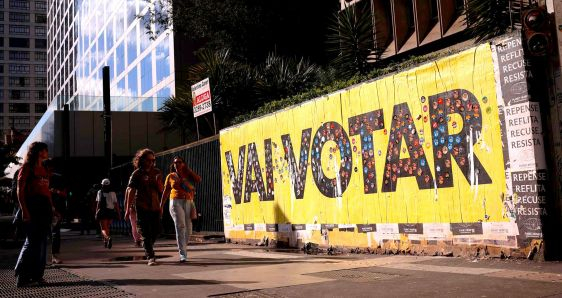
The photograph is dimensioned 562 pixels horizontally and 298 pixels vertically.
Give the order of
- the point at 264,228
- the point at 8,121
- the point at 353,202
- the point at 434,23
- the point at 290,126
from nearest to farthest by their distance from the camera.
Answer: the point at 353,202 < the point at 290,126 < the point at 264,228 < the point at 434,23 < the point at 8,121

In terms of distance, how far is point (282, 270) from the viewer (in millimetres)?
6727

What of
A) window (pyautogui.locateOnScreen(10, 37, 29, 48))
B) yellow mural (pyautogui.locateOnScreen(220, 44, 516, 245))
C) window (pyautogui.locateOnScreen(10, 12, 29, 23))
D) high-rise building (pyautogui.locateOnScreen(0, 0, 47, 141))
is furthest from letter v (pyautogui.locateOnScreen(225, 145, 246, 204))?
window (pyautogui.locateOnScreen(10, 12, 29, 23))

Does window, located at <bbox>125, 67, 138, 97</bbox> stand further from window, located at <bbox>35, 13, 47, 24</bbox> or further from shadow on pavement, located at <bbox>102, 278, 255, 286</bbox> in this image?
window, located at <bbox>35, 13, 47, 24</bbox>

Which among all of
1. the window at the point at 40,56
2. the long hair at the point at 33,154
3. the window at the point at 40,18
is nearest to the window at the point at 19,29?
the window at the point at 40,18

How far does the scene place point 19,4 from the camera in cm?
11312

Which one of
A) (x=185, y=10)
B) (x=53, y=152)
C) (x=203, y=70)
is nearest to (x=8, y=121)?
(x=53, y=152)

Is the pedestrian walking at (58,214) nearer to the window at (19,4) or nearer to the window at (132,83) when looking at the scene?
the window at (132,83)

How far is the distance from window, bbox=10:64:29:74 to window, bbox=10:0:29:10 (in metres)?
12.7

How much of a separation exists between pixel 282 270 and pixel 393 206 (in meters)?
2.01

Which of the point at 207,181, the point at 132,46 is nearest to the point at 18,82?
the point at 132,46

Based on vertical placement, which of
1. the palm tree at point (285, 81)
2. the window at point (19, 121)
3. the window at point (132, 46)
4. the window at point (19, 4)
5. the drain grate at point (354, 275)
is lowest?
the drain grate at point (354, 275)

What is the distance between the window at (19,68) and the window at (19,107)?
6.99 meters

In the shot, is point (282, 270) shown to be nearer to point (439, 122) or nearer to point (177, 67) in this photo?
point (439, 122)

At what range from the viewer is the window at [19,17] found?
11181 centimetres
